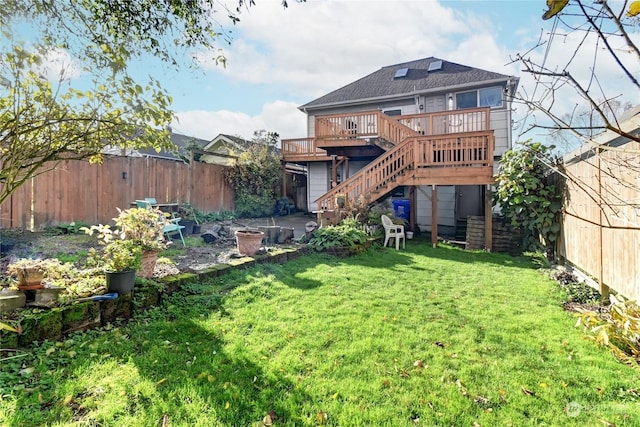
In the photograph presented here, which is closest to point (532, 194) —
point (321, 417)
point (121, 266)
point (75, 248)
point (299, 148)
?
point (321, 417)

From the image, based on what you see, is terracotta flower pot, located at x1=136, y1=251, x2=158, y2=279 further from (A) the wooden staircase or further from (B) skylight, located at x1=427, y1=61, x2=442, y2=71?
(B) skylight, located at x1=427, y1=61, x2=442, y2=71

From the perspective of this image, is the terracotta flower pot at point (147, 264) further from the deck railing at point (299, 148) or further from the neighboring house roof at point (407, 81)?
the neighboring house roof at point (407, 81)

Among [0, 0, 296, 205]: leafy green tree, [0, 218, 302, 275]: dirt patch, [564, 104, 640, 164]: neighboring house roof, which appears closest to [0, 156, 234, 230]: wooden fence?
[0, 218, 302, 275]: dirt patch

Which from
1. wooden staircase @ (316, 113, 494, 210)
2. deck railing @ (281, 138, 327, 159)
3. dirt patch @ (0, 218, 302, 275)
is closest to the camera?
dirt patch @ (0, 218, 302, 275)

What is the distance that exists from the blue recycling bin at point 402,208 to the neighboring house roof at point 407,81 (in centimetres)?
491

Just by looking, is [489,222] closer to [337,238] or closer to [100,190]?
[337,238]

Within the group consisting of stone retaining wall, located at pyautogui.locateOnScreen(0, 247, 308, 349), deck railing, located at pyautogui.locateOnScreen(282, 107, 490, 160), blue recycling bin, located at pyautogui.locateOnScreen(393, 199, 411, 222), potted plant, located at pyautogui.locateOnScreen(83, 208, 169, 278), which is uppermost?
deck railing, located at pyautogui.locateOnScreen(282, 107, 490, 160)

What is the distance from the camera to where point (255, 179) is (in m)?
13.7

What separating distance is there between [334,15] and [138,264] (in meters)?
3.38

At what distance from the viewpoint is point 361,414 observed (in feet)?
6.66

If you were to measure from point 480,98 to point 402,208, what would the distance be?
5.42 metres

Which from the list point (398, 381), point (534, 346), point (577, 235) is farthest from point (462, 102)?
point (398, 381)

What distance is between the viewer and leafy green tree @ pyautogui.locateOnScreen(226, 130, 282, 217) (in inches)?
526

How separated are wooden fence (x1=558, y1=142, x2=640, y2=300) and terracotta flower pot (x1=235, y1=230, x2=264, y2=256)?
4386mm
